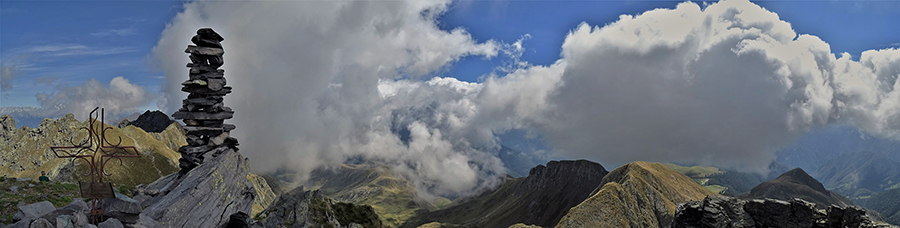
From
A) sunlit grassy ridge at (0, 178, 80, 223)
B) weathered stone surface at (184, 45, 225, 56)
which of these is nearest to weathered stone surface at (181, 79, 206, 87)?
weathered stone surface at (184, 45, 225, 56)

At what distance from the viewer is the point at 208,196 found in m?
26.0

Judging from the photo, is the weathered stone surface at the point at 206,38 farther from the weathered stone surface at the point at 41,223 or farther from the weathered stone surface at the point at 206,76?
the weathered stone surface at the point at 41,223

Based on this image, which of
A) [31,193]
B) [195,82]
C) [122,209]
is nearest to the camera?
[122,209]

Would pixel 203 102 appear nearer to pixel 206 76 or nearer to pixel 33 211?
pixel 206 76

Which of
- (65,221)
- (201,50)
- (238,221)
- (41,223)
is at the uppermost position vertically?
(201,50)

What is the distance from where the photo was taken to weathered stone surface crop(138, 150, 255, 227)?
23.5 m

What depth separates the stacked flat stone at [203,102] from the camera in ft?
97.1

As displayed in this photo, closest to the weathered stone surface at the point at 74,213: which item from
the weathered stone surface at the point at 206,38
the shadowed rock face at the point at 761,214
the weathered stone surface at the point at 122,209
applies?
the weathered stone surface at the point at 122,209

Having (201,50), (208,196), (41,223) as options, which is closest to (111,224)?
(41,223)

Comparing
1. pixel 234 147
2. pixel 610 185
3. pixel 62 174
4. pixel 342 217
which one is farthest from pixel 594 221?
pixel 62 174

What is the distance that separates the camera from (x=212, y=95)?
30.6m

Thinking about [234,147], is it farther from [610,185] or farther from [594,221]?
[610,185]

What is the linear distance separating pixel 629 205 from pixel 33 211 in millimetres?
181476

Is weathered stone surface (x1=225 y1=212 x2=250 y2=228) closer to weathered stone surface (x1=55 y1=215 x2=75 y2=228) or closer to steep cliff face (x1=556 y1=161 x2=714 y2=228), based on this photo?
weathered stone surface (x1=55 y1=215 x2=75 y2=228)
